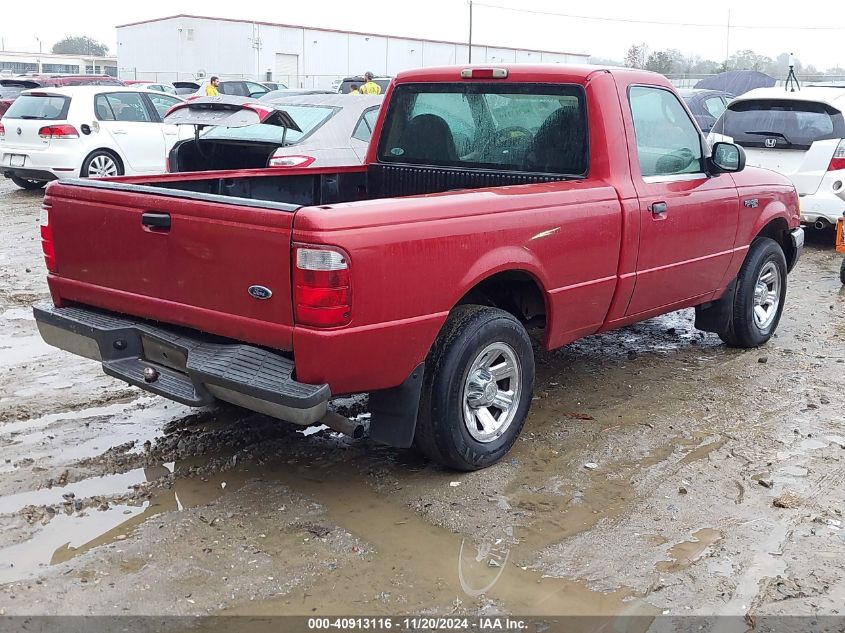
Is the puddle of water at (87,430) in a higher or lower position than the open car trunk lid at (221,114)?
lower

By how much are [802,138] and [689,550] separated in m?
7.66

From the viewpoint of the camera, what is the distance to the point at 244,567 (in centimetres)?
359

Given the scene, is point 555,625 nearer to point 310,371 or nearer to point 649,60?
point 310,371

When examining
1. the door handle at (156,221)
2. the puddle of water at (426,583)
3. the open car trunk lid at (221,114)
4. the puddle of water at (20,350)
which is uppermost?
the open car trunk lid at (221,114)

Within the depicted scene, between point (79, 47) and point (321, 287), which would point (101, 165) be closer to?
point (321, 287)

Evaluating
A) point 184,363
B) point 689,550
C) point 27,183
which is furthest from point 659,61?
point 184,363

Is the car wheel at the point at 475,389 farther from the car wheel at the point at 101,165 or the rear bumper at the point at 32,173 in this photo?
the rear bumper at the point at 32,173

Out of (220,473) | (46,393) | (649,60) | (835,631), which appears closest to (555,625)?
(835,631)

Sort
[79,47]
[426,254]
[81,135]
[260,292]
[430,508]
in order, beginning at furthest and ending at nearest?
[79,47]
[81,135]
[430,508]
[426,254]
[260,292]

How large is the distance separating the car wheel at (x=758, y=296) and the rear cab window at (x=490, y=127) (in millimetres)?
1999

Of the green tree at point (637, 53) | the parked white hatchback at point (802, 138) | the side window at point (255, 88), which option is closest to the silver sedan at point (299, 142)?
the parked white hatchback at point (802, 138)

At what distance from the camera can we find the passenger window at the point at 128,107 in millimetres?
13594

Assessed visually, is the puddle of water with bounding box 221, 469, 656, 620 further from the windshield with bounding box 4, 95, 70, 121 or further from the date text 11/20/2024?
the windshield with bounding box 4, 95, 70, 121

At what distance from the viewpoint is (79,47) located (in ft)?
374
